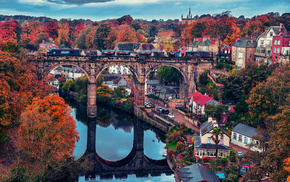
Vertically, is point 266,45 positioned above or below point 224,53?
above

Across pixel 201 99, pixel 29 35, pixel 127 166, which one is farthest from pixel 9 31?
pixel 127 166

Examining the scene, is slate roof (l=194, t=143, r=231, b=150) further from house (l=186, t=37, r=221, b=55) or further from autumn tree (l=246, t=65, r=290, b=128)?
house (l=186, t=37, r=221, b=55)

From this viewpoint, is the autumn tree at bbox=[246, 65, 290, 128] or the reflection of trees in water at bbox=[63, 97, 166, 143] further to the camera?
the reflection of trees in water at bbox=[63, 97, 166, 143]

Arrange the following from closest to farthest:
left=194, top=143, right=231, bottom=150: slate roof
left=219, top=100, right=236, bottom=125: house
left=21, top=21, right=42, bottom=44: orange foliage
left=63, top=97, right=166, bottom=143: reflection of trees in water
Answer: left=194, top=143, right=231, bottom=150: slate roof, left=219, top=100, right=236, bottom=125: house, left=63, top=97, right=166, bottom=143: reflection of trees in water, left=21, top=21, right=42, bottom=44: orange foliage

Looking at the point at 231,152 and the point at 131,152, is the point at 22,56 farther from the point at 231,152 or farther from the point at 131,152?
the point at 231,152

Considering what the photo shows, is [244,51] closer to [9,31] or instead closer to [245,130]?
[245,130]

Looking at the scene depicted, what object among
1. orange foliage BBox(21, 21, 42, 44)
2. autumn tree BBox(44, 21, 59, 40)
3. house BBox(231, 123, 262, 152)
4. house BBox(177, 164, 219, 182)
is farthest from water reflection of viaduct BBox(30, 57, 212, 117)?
autumn tree BBox(44, 21, 59, 40)
